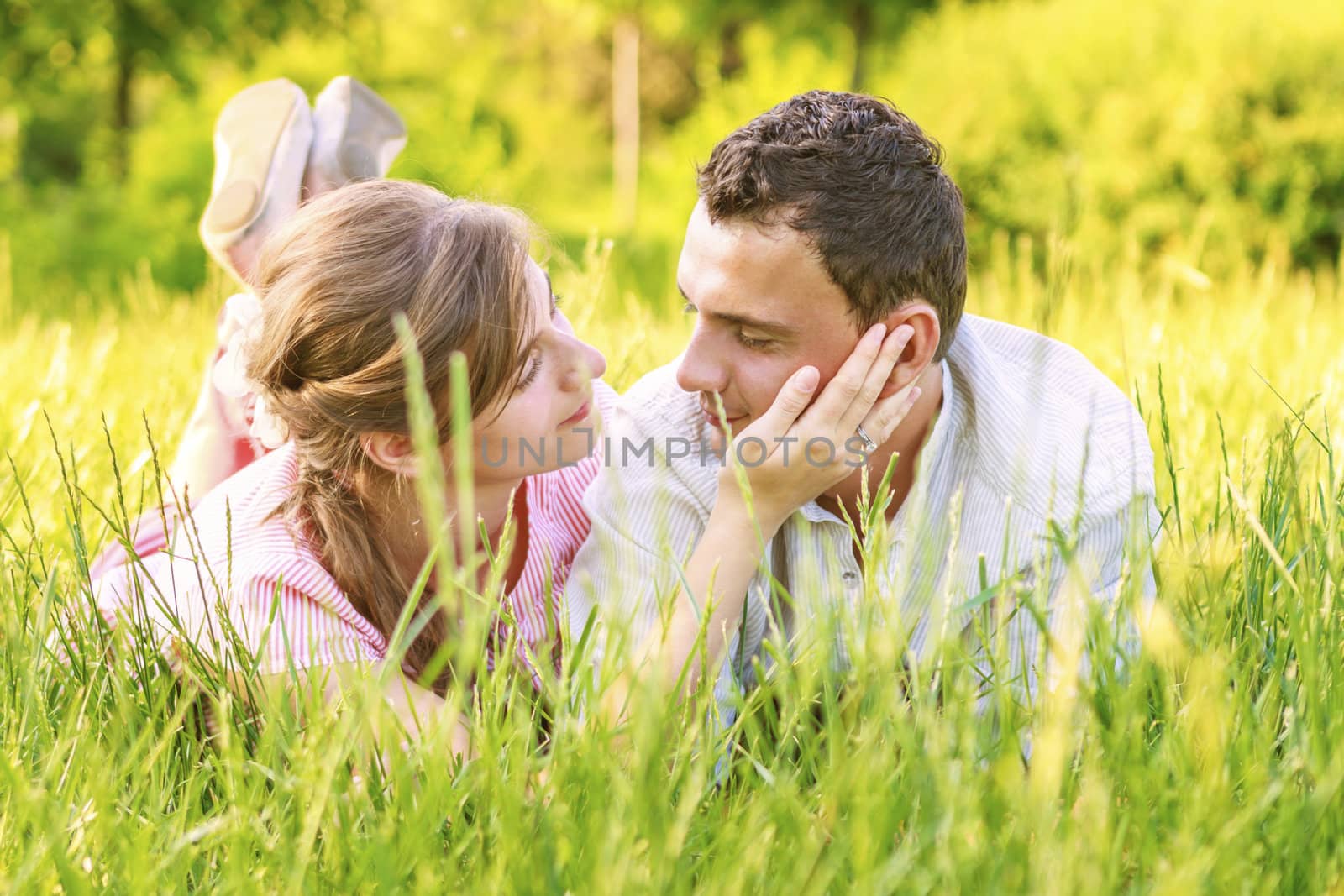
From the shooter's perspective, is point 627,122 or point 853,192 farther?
point 627,122

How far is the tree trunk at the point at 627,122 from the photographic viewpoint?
14.9 metres

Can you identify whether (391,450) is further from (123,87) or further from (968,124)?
(123,87)

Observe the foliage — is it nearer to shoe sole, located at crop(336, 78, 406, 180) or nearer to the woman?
shoe sole, located at crop(336, 78, 406, 180)

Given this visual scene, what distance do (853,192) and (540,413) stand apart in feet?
2.34

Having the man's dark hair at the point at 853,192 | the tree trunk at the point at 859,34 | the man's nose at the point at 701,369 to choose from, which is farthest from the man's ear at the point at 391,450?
the tree trunk at the point at 859,34

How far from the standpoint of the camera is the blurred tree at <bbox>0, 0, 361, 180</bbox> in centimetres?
945

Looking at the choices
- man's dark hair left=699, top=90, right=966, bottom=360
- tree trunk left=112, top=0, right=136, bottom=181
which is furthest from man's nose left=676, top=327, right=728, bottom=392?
tree trunk left=112, top=0, right=136, bottom=181

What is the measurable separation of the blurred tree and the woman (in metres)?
8.48

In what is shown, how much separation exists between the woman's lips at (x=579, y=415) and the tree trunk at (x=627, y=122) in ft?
39.2

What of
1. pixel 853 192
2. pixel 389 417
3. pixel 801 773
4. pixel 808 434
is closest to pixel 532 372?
pixel 389 417

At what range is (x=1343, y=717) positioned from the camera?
1.38m

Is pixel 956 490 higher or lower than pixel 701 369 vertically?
lower

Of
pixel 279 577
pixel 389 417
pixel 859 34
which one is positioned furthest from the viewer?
pixel 859 34

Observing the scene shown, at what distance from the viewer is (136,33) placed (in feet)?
32.6
